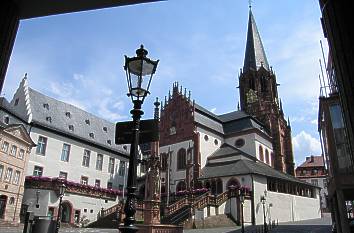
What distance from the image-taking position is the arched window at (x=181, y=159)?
53347 millimetres

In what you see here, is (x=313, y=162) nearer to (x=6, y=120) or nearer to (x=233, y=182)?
(x=233, y=182)

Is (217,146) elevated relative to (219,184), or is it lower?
elevated

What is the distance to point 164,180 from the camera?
5412 cm

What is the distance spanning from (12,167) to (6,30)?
1340 inches

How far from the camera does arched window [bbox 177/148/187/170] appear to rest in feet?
175

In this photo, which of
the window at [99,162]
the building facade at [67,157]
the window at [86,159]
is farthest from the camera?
the window at [99,162]

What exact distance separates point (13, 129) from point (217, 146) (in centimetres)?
3277

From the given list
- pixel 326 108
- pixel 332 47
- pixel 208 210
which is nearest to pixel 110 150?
pixel 208 210

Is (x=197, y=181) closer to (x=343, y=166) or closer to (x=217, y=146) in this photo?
(x=217, y=146)

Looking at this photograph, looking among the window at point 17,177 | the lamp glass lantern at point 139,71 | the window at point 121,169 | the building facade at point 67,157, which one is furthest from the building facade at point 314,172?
the lamp glass lantern at point 139,71

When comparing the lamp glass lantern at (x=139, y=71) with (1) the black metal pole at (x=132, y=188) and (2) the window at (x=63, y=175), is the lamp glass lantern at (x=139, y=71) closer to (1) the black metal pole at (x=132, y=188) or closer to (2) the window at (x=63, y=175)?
(1) the black metal pole at (x=132, y=188)

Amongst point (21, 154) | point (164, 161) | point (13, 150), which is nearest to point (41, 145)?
point (21, 154)

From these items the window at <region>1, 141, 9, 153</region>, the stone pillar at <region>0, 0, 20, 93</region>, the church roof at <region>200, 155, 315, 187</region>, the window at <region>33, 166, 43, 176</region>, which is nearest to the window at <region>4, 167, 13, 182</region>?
the window at <region>1, 141, 9, 153</region>

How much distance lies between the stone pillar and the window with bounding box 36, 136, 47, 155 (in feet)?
125
